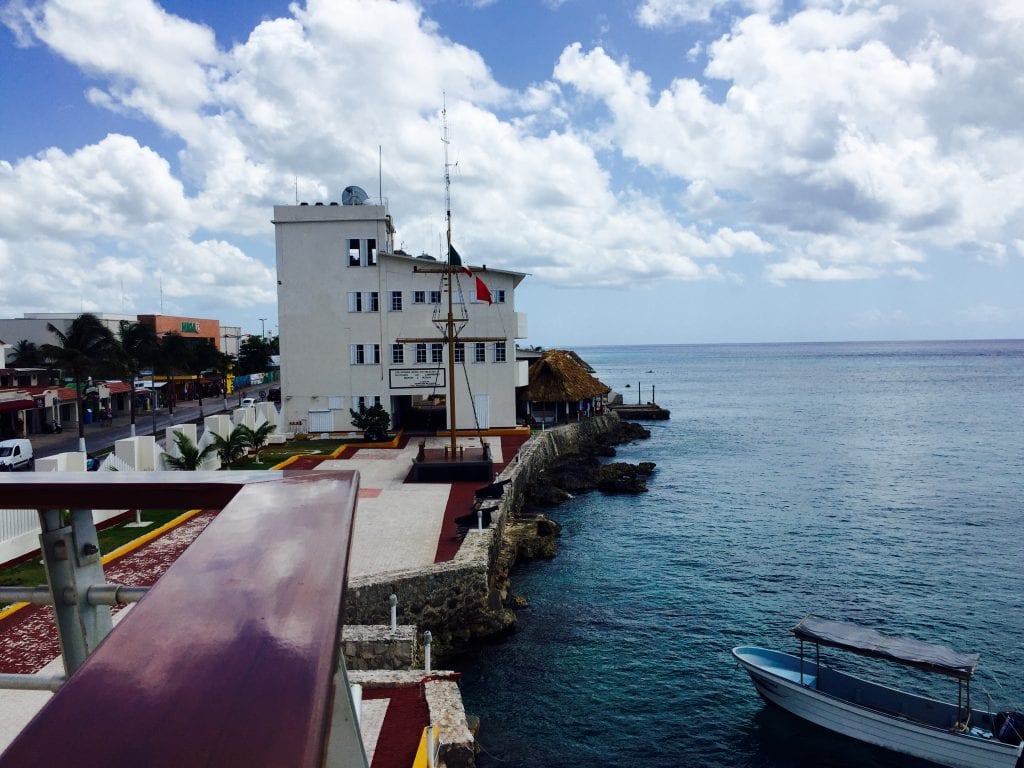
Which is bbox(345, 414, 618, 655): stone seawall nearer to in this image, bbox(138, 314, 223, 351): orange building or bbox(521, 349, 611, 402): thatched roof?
bbox(521, 349, 611, 402): thatched roof

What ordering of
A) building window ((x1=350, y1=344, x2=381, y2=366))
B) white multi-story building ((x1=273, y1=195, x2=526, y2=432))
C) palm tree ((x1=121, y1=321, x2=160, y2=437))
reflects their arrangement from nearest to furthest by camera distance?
white multi-story building ((x1=273, y1=195, x2=526, y2=432)), building window ((x1=350, y1=344, x2=381, y2=366)), palm tree ((x1=121, y1=321, x2=160, y2=437))

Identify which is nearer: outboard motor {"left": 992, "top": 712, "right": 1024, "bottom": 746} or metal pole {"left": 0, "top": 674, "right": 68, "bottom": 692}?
metal pole {"left": 0, "top": 674, "right": 68, "bottom": 692}

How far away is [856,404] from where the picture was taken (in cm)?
8400

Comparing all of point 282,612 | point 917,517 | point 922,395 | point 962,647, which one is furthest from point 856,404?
point 282,612

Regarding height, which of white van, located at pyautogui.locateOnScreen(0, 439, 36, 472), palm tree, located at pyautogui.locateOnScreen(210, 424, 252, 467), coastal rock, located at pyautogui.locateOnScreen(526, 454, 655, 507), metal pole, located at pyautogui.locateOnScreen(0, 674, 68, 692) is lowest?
coastal rock, located at pyautogui.locateOnScreen(526, 454, 655, 507)

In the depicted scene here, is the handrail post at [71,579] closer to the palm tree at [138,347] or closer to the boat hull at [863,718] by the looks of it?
the boat hull at [863,718]

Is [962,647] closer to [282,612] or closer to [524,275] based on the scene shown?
[282,612]

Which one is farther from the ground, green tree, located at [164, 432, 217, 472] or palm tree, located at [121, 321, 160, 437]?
palm tree, located at [121, 321, 160, 437]

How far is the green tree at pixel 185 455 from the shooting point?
2264cm

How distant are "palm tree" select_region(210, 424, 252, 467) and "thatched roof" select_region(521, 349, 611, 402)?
67.8ft

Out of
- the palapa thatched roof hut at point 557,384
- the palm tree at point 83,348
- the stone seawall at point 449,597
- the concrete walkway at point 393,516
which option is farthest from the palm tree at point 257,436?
the palapa thatched roof hut at point 557,384

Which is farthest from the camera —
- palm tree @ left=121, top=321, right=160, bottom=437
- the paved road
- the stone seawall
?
palm tree @ left=121, top=321, right=160, bottom=437

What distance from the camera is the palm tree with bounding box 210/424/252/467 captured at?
2634 centimetres

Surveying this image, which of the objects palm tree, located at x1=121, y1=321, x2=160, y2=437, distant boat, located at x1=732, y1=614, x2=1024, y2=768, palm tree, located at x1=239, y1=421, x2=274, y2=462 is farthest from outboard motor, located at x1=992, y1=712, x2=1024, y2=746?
palm tree, located at x1=121, y1=321, x2=160, y2=437
